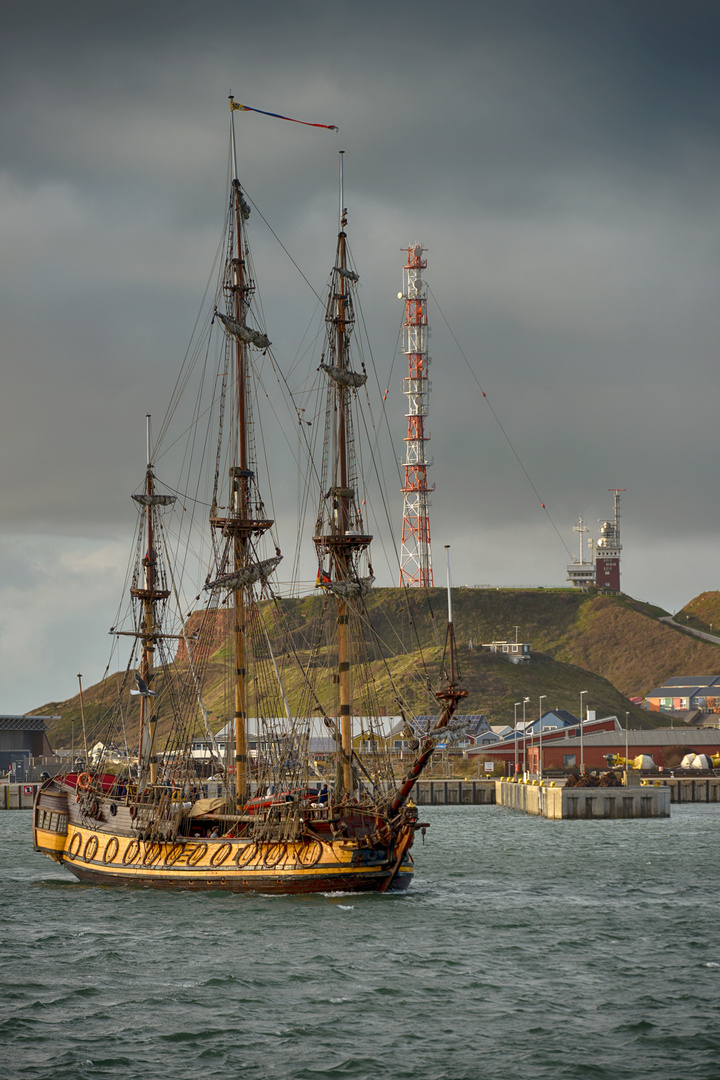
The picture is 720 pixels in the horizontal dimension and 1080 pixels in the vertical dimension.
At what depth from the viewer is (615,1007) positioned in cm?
3641

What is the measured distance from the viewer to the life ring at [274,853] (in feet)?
193

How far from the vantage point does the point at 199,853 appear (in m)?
61.3

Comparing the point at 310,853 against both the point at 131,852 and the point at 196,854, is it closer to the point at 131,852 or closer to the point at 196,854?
the point at 196,854

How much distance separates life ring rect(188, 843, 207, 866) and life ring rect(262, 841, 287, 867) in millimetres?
3710

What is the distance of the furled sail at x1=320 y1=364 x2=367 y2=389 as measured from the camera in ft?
211

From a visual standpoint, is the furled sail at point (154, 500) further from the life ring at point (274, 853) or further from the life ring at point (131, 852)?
the life ring at point (274, 853)

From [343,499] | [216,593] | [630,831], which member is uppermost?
[343,499]

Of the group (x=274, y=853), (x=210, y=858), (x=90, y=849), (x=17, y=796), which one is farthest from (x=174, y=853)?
(x=17, y=796)

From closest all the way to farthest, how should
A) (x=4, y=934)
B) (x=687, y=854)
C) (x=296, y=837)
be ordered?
(x=4, y=934), (x=296, y=837), (x=687, y=854)

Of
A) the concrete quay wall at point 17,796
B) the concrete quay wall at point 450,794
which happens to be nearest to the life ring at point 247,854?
the concrete quay wall at point 450,794

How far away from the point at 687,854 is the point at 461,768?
92891mm

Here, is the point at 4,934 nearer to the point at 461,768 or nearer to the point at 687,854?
the point at 687,854

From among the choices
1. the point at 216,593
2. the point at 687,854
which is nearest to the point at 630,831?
the point at 687,854

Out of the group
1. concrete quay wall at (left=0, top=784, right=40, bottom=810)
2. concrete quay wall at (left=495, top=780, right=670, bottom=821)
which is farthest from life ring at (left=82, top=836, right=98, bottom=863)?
concrete quay wall at (left=0, top=784, right=40, bottom=810)
